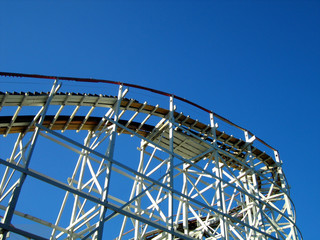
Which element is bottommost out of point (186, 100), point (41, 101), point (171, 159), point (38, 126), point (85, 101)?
point (38, 126)

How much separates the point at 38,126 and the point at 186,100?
7.93 meters

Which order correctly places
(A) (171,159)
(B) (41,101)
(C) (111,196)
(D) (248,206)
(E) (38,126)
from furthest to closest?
(D) (248,206) < (C) (111,196) < (A) (171,159) < (B) (41,101) < (E) (38,126)

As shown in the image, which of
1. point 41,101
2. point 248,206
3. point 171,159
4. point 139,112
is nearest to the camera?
point 41,101

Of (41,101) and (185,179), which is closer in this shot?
(41,101)

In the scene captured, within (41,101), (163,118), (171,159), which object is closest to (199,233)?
(171,159)

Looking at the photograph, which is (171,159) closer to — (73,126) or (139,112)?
(139,112)

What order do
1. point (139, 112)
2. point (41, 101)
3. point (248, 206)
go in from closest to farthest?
1. point (41, 101)
2. point (139, 112)
3. point (248, 206)

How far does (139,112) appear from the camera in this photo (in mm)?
14398

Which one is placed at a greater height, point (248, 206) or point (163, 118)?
point (163, 118)

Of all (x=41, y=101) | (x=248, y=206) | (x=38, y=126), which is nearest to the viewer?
(x=38, y=126)

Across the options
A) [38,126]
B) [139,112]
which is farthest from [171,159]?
[38,126]

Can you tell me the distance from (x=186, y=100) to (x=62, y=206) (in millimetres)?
7297

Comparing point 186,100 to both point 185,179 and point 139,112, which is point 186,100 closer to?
point 139,112

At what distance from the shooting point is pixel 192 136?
618 inches
